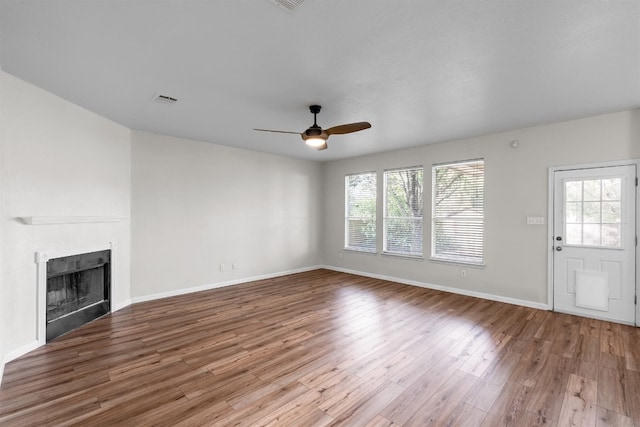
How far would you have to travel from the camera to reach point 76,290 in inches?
141

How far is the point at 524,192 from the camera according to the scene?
4.45 metres

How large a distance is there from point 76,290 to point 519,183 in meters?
6.35

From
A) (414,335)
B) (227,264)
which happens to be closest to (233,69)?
(414,335)

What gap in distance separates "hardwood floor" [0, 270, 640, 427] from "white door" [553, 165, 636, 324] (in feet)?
1.15

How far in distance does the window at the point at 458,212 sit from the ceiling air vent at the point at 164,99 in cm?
446

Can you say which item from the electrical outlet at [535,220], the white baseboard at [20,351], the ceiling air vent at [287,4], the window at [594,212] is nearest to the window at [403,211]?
the electrical outlet at [535,220]

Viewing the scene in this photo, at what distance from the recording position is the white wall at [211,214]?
15.2 feet

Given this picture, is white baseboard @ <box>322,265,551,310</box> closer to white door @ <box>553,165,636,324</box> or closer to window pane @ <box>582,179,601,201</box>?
white door @ <box>553,165,636,324</box>

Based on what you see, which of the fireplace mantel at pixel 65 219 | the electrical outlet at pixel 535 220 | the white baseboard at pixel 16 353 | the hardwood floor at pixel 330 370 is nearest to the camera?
the hardwood floor at pixel 330 370

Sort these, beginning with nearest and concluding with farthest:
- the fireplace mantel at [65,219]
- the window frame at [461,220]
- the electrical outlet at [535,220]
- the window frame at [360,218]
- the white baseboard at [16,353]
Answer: the white baseboard at [16,353], the fireplace mantel at [65,219], the electrical outlet at [535,220], the window frame at [461,220], the window frame at [360,218]

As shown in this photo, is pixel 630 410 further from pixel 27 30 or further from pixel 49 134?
pixel 49 134

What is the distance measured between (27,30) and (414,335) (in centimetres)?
437

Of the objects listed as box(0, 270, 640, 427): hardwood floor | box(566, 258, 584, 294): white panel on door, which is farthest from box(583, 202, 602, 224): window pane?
box(0, 270, 640, 427): hardwood floor

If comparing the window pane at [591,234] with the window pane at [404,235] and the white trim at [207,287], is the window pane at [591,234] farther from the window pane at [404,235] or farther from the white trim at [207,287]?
the white trim at [207,287]
